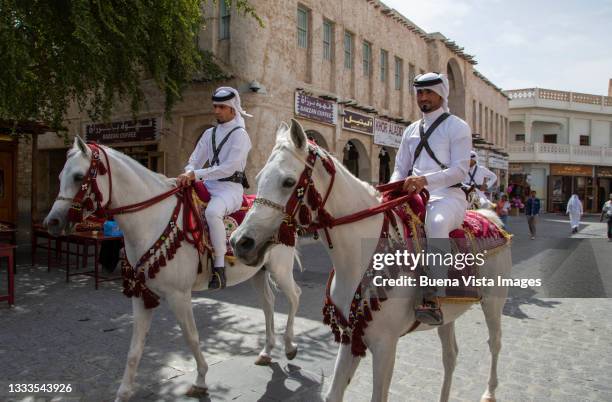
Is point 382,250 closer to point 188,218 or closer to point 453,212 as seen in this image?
point 453,212

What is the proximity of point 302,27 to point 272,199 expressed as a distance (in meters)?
15.2

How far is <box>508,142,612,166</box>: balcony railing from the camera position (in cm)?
4072

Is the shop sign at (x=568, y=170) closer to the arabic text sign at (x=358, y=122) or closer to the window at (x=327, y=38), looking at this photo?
the arabic text sign at (x=358, y=122)

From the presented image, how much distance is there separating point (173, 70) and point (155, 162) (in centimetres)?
486

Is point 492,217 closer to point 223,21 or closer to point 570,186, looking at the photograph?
point 223,21

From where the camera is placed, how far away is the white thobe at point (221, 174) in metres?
4.48

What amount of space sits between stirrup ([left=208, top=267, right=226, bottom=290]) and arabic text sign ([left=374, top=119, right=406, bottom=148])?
16.4 metres

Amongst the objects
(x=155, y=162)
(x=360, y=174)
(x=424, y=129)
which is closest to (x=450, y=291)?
(x=424, y=129)

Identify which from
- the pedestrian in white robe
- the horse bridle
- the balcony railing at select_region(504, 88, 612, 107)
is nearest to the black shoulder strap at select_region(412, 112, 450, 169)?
the horse bridle

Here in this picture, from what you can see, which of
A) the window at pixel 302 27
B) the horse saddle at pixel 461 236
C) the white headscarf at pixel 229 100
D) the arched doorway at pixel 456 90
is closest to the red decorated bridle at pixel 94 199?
the white headscarf at pixel 229 100

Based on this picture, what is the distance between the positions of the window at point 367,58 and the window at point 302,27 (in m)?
4.15

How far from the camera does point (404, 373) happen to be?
15.4ft

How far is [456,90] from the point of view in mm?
29391

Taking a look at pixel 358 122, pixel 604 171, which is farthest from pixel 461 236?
pixel 604 171
